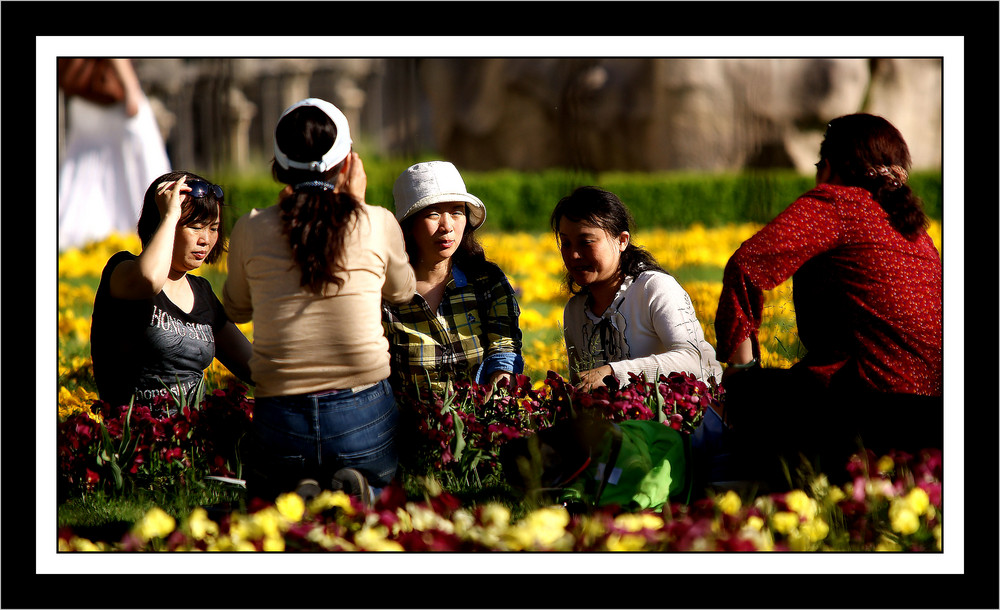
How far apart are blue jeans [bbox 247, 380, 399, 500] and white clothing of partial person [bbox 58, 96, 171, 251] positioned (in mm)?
7742

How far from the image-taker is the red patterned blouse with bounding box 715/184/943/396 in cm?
261

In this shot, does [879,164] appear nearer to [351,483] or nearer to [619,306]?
[619,306]

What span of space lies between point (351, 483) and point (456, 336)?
977 mm

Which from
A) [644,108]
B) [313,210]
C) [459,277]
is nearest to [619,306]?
[459,277]

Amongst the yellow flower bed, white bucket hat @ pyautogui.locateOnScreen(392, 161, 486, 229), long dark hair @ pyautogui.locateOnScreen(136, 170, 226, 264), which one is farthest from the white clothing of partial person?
white bucket hat @ pyautogui.locateOnScreen(392, 161, 486, 229)

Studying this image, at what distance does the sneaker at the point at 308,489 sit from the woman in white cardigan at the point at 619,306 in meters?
1.08

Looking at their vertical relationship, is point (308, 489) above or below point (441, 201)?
below

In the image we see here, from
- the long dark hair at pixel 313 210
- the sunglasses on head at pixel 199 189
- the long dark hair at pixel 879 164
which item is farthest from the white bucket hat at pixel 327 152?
the long dark hair at pixel 879 164

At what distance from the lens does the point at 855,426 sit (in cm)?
257

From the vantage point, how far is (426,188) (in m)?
3.23

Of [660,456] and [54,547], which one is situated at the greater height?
[660,456]

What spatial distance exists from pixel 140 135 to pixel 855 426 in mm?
8706
